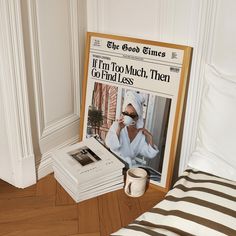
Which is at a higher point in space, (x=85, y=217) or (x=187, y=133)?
(x=187, y=133)

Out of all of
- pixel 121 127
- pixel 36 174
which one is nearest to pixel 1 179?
pixel 36 174

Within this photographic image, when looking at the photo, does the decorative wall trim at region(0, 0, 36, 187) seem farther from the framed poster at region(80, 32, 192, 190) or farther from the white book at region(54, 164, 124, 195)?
the framed poster at region(80, 32, 192, 190)

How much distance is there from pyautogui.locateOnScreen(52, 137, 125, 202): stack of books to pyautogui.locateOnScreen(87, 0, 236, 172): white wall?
1.07ft

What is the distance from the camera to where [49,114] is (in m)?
1.84

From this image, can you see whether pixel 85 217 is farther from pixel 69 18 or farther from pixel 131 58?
pixel 69 18

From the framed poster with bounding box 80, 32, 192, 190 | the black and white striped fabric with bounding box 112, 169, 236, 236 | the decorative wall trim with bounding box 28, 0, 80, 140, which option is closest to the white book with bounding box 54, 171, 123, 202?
the framed poster with bounding box 80, 32, 192, 190

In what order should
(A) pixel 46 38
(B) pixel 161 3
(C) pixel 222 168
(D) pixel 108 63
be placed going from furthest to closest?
(D) pixel 108 63 → (A) pixel 46 38 → (B) pixel 161 3 → (C) pixel 222 168

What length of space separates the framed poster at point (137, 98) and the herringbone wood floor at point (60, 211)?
184 mm

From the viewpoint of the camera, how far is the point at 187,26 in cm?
154

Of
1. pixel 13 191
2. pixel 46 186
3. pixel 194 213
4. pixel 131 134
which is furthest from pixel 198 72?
pixel 13 191

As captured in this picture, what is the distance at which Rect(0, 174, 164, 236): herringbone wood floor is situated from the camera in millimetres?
1548

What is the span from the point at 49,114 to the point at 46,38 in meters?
0.37

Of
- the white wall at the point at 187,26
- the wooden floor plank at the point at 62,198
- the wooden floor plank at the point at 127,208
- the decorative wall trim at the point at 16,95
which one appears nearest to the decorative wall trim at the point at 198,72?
the white wall at the point at 187,26

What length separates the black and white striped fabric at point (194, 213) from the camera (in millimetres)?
1113
